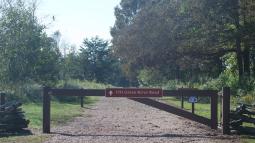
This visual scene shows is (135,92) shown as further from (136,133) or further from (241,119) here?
(241,119)

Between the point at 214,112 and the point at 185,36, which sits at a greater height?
the point at 185,36

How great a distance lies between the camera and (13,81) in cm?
4388

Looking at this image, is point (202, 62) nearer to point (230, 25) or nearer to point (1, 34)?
point (230, 25)

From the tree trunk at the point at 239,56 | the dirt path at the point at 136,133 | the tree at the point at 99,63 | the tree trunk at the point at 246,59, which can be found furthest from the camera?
the tree at the point at 99,63

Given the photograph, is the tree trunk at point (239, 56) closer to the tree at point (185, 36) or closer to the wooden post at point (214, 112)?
the tree at point (185, 36)

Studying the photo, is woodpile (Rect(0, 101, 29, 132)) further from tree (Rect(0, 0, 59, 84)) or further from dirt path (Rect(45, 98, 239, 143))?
tree (Rect(0, 0, 59, 84))

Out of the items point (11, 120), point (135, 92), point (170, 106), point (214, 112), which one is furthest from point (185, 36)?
point (11, 120)

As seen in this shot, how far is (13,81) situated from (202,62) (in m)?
16.9

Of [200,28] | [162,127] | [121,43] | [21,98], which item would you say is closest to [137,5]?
[121,43]

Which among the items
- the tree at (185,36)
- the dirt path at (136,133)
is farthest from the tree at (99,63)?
the dirt path at (136,133)

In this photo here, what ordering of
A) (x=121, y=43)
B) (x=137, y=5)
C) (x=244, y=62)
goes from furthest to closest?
A: 1. (x=137, y=5)
2. (x=121, y=43)
3. (x=244, y=62)

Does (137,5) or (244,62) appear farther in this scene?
(137,5)

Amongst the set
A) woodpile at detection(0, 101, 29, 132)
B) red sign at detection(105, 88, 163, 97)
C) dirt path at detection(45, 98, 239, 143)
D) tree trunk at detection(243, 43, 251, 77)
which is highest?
tree trunk at detection(243, 43, 251, 77)

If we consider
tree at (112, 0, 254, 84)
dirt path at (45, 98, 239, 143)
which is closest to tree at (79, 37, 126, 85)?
tree at (112, 0, 254, 84)
